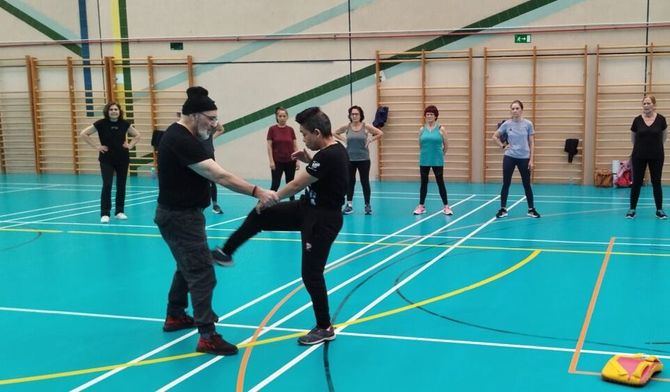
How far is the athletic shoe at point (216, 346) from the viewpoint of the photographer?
4.73m

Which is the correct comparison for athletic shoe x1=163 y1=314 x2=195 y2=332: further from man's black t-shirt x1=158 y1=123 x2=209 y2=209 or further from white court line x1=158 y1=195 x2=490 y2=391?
man's black t-shirt x1=158 y1=123 x2=209 y2=209

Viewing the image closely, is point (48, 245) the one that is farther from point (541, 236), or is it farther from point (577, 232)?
point (577, 232)

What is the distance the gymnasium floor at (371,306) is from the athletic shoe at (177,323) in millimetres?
77

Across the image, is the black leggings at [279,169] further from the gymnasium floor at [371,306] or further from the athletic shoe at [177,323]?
the athletic shoe at [177,323]

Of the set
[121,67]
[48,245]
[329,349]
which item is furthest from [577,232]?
Result: [121,67]

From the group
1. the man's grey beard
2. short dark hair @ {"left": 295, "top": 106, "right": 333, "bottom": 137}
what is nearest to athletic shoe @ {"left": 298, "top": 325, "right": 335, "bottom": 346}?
short dark hair @ {"left": 295, "top": 106, "right": 333, "bottom": 137}

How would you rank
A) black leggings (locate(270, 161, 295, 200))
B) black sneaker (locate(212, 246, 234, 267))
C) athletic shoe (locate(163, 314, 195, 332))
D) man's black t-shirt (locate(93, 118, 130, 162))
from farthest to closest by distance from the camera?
black leggings (locate(270, 161, 295, 200))
man's black t-shirt (locate(93, 118, 130, 162))
athletic shoe (locate(163, 314, 195, 332))
black sneaker (locate(212, 246, 234, 267))

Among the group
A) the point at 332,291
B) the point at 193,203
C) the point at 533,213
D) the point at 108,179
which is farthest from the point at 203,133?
the point at 533,213

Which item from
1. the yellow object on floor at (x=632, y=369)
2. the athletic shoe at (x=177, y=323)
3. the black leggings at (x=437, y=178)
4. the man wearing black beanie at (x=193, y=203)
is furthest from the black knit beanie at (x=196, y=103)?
the black leggings at (x=437, y=178)

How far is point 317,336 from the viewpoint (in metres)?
4.92

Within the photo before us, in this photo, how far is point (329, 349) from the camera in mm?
4812

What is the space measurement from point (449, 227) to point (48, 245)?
5786 mm

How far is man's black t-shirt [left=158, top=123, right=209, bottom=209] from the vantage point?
4.57 metres

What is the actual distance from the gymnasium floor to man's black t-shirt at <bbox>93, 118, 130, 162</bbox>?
117cm
